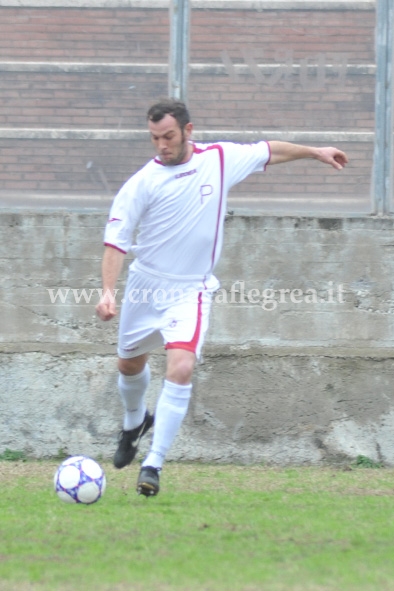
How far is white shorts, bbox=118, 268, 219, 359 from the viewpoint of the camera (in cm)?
589

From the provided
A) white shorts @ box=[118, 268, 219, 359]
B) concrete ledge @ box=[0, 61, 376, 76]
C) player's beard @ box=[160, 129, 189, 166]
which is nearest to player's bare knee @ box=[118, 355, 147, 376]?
white shorts @ box=[118, 268, 219, 359]

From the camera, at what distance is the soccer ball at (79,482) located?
5617 mm

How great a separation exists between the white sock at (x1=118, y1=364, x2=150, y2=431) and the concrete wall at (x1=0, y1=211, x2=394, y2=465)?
3.25 ft

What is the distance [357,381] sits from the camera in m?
7.58

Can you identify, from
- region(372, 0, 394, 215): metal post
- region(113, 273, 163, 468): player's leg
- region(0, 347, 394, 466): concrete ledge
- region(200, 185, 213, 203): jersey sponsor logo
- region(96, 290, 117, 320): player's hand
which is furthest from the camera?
region(372, 0, 394, 215): metal post

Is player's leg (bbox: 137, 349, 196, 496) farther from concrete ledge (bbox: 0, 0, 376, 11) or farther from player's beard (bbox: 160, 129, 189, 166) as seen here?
concrete ledge (bbox: 0, 0, 376, 11)

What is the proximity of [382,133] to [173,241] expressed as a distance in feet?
8.58

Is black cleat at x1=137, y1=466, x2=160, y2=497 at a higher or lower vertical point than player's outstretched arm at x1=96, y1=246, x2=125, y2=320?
lower

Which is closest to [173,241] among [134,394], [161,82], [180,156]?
[180,156]

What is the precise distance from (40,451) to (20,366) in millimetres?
621

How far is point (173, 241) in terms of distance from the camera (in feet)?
19.8

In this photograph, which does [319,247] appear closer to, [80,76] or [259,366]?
[259,366]

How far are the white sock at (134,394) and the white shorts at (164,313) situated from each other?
0.83 feet

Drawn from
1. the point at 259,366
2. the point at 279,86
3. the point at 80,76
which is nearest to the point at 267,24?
the point at 279,86
